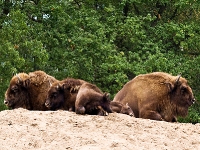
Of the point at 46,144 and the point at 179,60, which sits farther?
the point at 179,60

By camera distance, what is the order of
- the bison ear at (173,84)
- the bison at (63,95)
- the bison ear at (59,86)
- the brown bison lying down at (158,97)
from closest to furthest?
1. the bison at (63,95)
2. the bison ear at (59,86)
3. the brown bison lying down at (158,97)
4. the bison ear at (173,84)

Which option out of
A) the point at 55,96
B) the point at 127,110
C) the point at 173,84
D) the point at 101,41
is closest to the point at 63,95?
the point at 55,96

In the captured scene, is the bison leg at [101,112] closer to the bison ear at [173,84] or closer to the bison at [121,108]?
the bison at [121,108]

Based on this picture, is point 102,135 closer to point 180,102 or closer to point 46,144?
point 46,144

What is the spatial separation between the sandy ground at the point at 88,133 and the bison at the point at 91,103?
184 millimetres

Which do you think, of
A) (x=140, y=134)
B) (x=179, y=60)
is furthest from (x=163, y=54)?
(x=140, y=134)

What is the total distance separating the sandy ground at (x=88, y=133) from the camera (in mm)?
8508

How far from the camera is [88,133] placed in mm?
8977

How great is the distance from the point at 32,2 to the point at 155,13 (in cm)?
568

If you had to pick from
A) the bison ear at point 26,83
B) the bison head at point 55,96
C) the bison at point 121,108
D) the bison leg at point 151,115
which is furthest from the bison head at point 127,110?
the bison ear at point 26,83

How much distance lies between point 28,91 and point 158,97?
2.66m

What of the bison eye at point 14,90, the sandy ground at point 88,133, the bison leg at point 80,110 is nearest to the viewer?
the sandy ground at point 88,133

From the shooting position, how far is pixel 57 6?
83.9ft

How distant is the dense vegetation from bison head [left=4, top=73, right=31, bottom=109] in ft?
34.1
